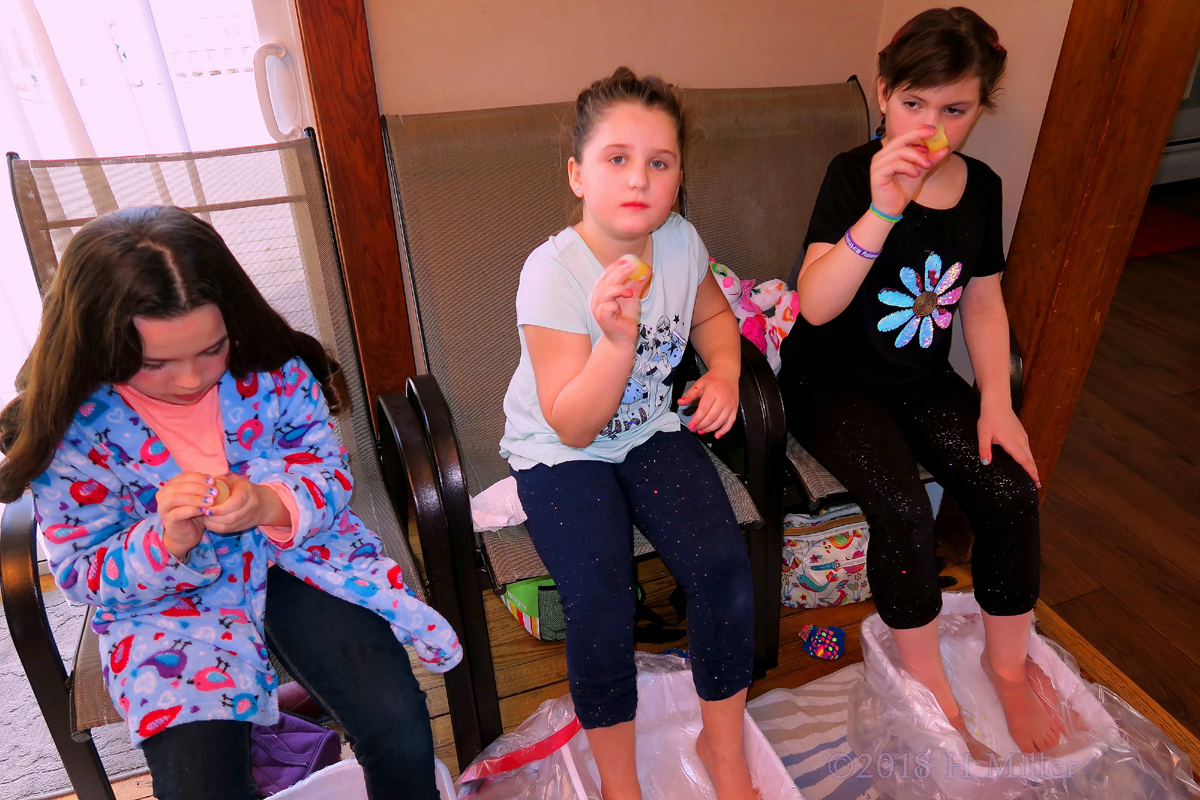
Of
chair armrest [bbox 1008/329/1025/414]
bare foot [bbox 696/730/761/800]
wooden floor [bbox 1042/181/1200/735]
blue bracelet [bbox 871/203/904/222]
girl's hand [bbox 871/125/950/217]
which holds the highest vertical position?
girl's hand [bbox 871/125/950/217]

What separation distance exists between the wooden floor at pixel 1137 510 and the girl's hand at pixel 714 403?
1.01 metres

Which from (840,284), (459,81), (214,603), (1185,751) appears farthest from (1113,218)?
(214,603)

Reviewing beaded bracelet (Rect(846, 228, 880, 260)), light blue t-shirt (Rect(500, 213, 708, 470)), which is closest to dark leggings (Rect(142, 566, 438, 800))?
light blue t-shirt (Rect(500, 213, 708, 470))

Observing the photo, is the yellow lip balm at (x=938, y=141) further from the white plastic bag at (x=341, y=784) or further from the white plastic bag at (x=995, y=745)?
the white plastic bag at (x=341, y=784)

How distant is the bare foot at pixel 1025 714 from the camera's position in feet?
4.22

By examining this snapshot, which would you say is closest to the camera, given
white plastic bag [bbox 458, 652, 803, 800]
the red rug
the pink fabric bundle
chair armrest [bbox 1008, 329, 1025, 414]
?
white plastic bag [bbox 458, 652, 803, 800]

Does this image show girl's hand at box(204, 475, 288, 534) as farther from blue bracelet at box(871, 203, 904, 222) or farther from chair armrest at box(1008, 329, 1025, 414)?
chair armrest at box(1008, 329, 1025, 414)

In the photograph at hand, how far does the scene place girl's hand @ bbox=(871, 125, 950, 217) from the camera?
1.16m

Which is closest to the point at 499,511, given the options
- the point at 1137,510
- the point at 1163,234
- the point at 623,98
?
the point at 623,98

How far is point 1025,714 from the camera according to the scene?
1.31m

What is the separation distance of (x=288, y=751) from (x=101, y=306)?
769mm

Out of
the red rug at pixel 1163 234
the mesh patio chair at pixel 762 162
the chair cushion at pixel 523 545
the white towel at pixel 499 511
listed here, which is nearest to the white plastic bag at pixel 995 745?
the chair cushion at pixel 523 545

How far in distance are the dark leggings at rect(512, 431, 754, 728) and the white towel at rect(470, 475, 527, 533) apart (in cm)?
3

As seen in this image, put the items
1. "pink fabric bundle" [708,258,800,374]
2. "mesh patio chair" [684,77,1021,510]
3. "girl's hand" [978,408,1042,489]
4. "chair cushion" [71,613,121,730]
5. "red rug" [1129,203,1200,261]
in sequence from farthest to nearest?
1. "red rug" [1129,203,1200,261]
2. "mesh patio chair" [684,77,1021,510]
3. "pink fabric bundle" [708,258,800,374]
4. "girl's hand" [978,408,1042,489]
5. "chair cushion" [71,613,121,730]
